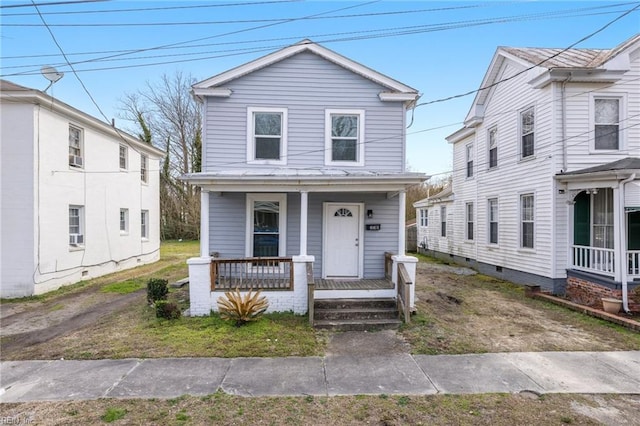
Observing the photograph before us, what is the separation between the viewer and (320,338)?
6.24 m

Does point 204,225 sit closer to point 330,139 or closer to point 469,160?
point 330,139

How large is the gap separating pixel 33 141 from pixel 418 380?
11516mm

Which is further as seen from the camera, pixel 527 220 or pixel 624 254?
pixel 527 220

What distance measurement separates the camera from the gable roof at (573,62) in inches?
358

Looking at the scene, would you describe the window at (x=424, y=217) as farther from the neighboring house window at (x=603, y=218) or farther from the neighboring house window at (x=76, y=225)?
the neighboring house window at (x=76, y=225)

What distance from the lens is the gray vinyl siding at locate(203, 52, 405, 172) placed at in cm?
883

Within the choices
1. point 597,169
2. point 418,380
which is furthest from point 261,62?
point 597,169

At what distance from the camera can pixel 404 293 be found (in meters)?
6.98

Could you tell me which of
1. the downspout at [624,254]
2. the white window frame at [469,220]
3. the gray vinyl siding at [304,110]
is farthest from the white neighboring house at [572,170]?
the gray vinyl siding at [304,110]

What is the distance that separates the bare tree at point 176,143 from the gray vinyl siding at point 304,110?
19.8 m

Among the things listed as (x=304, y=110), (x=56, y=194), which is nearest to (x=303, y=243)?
(x=304, y=110)

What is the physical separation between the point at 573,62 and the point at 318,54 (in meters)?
7.56

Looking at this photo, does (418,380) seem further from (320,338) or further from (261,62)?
(261,62)

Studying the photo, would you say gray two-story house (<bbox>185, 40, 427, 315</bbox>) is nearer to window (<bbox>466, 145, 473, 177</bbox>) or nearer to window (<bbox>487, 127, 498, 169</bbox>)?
window (<bbox>487, 127, 498, 169</bbox>)
